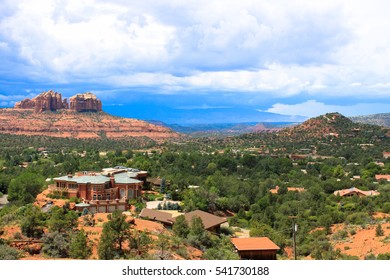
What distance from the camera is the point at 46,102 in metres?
168

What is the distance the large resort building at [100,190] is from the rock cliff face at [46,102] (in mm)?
132288

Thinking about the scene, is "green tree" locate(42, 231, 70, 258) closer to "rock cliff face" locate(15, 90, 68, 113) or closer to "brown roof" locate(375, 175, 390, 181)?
"brown roof" locate(375, 175, 390, 181)

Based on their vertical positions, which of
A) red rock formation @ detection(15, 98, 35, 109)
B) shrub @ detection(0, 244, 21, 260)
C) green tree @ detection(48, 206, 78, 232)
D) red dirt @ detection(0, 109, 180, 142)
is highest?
red rock formation @ detection(15, 98, 35, 109)

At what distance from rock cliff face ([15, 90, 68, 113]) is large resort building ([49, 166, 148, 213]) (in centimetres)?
13229

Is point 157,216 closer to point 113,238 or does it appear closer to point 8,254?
point 113,238

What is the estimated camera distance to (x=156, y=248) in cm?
2439

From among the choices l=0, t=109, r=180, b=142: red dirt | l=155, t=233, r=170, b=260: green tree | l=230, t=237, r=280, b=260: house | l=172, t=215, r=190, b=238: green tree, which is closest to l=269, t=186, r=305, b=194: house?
l=172, t=215, r=190, b=238: green tree

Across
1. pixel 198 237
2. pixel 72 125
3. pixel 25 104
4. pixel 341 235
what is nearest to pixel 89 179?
pixel 198 237

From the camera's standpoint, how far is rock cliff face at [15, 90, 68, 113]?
168 meters

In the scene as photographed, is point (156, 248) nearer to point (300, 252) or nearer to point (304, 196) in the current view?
point (300, 252)

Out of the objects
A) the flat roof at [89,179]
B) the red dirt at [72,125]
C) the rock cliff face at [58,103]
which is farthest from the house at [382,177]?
the rock cliff face at [58,103]

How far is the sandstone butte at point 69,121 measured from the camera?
147875mm

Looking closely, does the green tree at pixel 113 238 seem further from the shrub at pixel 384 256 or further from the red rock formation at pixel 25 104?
the red rock formation at pixel 25 104

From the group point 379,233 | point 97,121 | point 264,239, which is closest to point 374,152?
point 379,233
